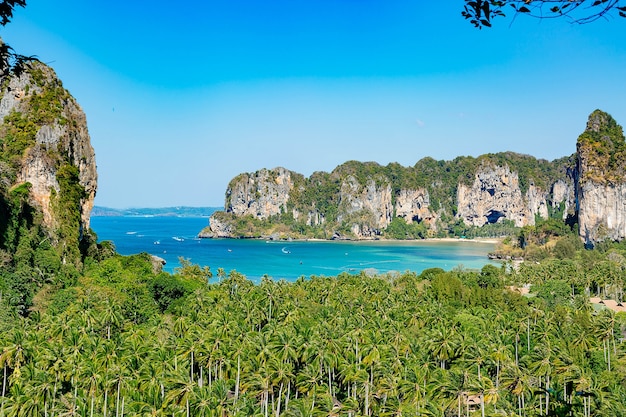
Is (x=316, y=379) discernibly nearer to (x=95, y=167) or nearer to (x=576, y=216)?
(x=95, y=167)

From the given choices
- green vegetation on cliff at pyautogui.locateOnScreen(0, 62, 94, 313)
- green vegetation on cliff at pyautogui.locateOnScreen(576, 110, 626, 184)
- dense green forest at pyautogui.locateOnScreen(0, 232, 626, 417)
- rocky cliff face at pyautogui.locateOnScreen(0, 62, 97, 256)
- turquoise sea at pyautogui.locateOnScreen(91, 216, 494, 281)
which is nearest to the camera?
dense green forest at pyautogui.locateOnScreen(0, 232, 626, 417)

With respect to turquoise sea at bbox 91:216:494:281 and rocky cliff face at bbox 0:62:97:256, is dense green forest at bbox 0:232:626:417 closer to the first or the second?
rocky cliff face at bbox 0:62:97:256

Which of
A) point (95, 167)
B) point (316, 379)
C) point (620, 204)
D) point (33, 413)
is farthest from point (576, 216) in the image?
point (33, 413)

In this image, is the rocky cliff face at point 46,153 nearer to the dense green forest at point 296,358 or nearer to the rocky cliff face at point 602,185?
the dense green forest at point 296,358

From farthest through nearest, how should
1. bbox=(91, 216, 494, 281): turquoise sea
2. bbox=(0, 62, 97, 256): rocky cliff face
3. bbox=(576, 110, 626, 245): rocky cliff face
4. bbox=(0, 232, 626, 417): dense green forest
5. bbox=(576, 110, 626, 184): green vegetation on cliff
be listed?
bbox=(576, 110, 626, 184): green vegetation on cliff
bbox=(576, 110, 626, 245): rocky cliff face
bbox=(91, 216, 494, 281): turquoise sea
bbox=(0, 62, 97, 256): rocky cliff face
bbox=(0, 232, 626, 417): dense green forest

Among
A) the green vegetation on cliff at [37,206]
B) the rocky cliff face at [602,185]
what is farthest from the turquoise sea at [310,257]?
the green vegetation on cliff at [37,206]

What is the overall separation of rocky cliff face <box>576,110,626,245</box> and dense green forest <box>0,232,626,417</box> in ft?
297

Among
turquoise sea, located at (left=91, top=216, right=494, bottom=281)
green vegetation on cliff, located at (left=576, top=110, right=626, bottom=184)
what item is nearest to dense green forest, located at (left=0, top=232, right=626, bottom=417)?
turquoise sea, located at (left=91, top=216, right=494, bottom=281)

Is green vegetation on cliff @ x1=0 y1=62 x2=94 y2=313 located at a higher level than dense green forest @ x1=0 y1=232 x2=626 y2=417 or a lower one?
higher

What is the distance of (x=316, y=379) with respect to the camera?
33.5 meters

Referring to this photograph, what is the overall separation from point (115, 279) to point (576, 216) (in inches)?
5300

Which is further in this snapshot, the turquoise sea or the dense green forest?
the turquoise sea

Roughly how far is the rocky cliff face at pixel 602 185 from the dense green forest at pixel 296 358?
297 ft

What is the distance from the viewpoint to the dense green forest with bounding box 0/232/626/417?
3031 centimetres
